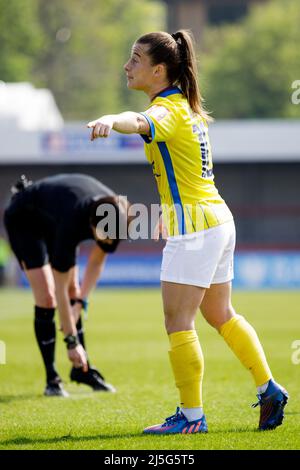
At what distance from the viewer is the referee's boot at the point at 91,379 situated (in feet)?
26.8

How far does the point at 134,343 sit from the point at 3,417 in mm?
6649

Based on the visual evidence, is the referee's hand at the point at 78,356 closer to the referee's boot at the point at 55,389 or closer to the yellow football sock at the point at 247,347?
the referee's boot at the point at 55,389

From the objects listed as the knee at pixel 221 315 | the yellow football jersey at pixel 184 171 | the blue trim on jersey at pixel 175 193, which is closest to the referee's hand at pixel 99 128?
the yellow football jersey at pixel 184 171

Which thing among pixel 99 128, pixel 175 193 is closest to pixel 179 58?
pixel 175 193

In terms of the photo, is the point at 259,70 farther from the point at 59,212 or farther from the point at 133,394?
the point at 59,212

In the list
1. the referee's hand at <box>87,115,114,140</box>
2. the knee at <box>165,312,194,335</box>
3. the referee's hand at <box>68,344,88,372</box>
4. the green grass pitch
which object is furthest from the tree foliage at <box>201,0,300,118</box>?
the referee's hand at <box>87,115,114,140</box>

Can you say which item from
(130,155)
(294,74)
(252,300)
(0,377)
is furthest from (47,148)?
(294,74)

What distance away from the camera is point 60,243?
23.7 feet

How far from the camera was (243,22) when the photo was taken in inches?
2953

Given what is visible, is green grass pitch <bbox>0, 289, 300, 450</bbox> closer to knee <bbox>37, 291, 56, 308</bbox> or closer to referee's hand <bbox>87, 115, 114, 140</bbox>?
knee <bbox>37, 291, 56, 308</bbox>

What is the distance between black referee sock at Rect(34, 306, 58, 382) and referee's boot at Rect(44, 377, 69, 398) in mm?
34

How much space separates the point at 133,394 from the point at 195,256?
2635mm

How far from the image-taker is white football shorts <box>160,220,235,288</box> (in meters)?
5.66

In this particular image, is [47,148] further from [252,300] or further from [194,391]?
[194,391]
